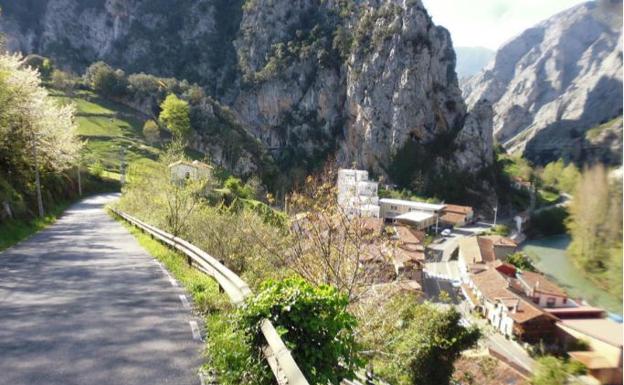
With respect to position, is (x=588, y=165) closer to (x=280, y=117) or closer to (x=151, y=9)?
(x=280, y=117)

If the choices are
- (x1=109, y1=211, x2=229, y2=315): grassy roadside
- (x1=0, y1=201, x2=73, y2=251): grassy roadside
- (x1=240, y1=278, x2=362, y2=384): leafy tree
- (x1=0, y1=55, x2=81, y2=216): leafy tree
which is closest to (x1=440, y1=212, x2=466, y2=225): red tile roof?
(x1=0, y1=55, x2=81, y2=216): leafy tree

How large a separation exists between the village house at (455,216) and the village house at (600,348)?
69.0m

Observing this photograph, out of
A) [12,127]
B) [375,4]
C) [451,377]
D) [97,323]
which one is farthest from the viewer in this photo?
[375,4]

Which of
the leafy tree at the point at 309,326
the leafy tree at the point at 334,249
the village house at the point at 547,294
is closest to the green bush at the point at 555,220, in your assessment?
the village house at the point at 547,294

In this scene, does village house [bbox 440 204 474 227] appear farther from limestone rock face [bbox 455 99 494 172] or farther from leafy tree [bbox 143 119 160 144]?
leafy tree [bbox 143 119 160 144]

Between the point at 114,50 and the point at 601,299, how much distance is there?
6126 inches

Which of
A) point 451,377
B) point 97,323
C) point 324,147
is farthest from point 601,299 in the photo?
point 324,147

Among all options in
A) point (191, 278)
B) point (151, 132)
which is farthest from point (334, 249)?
point (151, 132)

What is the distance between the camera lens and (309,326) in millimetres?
3861

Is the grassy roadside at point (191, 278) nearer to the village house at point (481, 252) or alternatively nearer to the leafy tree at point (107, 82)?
the village house at point (481, 252)

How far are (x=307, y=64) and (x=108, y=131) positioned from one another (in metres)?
67.0

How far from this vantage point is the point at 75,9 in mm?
135375

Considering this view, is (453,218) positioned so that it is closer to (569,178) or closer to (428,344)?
(428,344)

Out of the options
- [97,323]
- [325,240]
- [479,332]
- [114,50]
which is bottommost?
[479,332]
